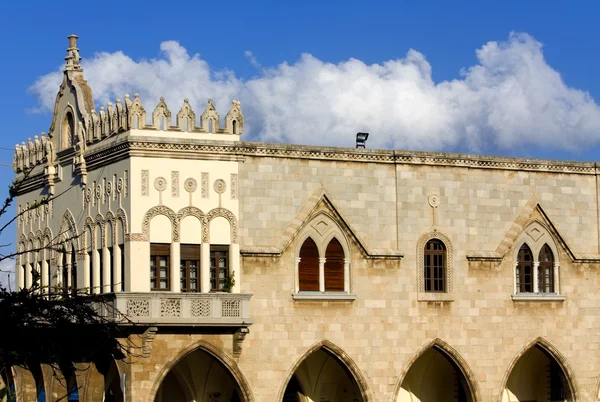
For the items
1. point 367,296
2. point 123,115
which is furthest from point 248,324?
point 123,115

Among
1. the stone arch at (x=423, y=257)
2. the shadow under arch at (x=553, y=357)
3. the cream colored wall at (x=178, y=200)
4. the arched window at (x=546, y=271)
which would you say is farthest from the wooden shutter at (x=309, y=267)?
the arched window at (x=546, y=271)

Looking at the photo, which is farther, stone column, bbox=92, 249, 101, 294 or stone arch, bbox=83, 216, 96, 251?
stone arch, bbox=83, 216, 96, 251

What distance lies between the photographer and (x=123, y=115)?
37.4 meters

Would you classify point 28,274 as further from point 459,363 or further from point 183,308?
point 459,363

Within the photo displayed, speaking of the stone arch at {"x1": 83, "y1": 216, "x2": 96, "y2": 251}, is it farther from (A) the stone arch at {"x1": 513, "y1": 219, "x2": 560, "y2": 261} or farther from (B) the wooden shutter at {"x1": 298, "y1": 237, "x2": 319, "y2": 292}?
(A) the stone arch at {"x1": 513, "y1": 219, "x2": 560, "y2": 261}

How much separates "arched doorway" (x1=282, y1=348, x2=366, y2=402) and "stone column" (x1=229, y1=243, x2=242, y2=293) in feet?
15.0

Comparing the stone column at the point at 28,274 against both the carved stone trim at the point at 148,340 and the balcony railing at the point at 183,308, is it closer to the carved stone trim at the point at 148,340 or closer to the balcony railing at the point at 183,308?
the balcony railing at the point at 183,308

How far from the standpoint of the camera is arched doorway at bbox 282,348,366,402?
135ft

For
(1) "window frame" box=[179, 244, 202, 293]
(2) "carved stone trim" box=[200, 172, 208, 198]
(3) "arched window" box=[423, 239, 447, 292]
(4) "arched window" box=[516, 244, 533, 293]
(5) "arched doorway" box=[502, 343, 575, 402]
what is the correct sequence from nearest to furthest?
1. (1) "window frame" box=[179, 244, 202, 293]
2. (2) "carved stone trim" box=[200, 172, 208, 198]
3. (3) "arched window" box=[423, 239, 447, 292]
4. (4) "arched window" box=[516, 244, 533, 293]
5. (5) "arched doorway" box=[502, 343, 575, 402]

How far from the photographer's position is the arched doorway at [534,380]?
43000 mm

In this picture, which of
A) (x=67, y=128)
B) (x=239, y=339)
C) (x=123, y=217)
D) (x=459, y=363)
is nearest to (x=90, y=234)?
(x=123, y=217)

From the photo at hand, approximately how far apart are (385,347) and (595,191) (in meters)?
9.39

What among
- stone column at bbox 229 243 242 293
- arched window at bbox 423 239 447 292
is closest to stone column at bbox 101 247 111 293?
stone column at bbox 229 243 242 293

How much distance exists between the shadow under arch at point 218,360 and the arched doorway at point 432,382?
633cm
